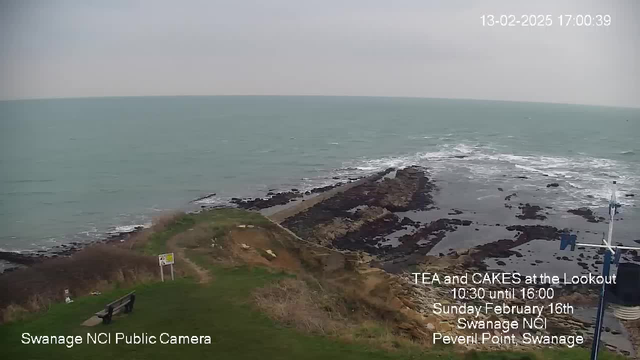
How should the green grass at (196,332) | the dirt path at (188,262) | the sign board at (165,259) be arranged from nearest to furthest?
the green grass at (196,332) → the sign board at (165,259) → the dirt path at (188,262)

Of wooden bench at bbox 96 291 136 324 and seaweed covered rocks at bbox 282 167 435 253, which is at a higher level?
wooden bench at bbox 96 291 136 324

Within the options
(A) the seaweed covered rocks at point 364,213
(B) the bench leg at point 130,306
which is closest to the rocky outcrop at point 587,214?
(A) the seaweed covered rocks at point 364,213

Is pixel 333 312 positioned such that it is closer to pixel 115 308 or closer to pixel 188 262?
pixel 115 308

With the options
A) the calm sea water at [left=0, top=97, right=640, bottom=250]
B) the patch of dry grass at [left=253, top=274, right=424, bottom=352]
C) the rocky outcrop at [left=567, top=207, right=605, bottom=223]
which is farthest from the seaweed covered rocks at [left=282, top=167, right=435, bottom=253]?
the patch of dry grass at [left=253, top=274, right=424, bottom=352]

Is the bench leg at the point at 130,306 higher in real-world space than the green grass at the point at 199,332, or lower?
higher

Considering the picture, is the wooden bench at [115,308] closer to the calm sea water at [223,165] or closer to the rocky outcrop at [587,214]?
the calm sea water at [223,165]

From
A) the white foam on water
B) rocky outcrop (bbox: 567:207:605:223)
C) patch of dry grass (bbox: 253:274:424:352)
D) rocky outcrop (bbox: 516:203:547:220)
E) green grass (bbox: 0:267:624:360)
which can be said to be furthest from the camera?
rocky outcrop (bbox: 516:203:547:220)

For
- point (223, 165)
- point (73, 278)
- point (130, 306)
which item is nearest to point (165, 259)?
point (130, 306)

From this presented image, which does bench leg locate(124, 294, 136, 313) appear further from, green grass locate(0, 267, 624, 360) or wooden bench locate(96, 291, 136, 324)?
green grass locate(0, 267, 624, 360)
